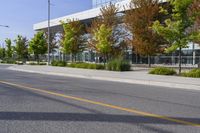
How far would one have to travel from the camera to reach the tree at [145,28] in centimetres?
3512

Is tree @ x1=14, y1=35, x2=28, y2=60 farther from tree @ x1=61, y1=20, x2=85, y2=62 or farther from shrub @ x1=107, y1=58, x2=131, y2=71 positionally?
shrub @ x1=107, y1=58, x2=131, y2=71

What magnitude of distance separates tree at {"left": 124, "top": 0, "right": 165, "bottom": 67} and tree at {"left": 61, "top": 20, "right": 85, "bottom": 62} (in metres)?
11.2

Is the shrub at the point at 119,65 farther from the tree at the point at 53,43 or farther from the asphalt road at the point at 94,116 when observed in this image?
the tree at the point at 53,43

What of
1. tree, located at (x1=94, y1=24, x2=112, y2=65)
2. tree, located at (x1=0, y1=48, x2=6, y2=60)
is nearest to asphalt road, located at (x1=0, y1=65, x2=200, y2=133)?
tree, located at (x1=94, y1=24, x2=112, y2=65)

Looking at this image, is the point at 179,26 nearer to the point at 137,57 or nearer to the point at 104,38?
the point at 104,38

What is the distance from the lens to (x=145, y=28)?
3541 cm

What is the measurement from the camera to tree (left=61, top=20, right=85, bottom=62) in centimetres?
4533

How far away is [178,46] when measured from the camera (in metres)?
25.3

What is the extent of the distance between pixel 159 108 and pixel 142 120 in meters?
2.04

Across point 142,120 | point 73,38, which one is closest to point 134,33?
point 73,38

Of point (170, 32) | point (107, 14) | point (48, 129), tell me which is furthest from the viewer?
point (107, 14)

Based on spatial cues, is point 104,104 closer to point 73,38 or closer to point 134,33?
point 134,33

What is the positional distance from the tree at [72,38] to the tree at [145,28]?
11242 millimetres

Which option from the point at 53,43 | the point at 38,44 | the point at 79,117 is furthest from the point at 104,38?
the point at 79,117
